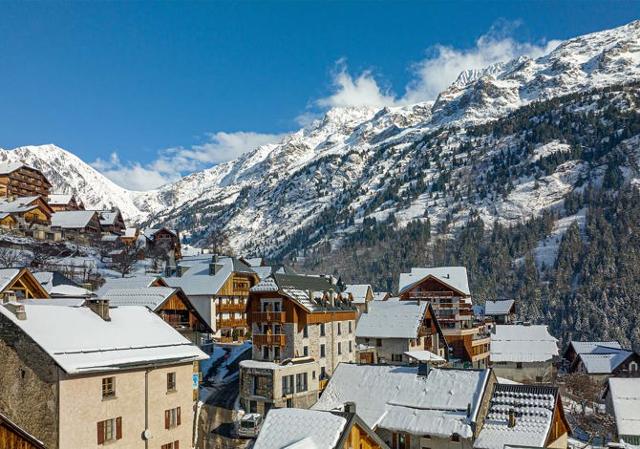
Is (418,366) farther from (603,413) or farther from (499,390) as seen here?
(603,413)

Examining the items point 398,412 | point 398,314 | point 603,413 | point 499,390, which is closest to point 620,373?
point 603,413

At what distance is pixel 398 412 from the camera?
4338 cm

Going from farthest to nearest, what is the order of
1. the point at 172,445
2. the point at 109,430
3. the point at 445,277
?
the point at 445,277
the point at 172,445
the point at 109,430

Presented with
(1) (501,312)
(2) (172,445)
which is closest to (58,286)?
(2) (172,445)

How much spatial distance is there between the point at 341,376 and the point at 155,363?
62.5 feet

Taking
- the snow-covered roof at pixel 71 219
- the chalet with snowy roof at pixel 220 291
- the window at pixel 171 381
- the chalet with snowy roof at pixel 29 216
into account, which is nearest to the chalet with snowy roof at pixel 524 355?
the chalet with snowy roof at pixel 220 291

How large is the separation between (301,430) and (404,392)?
1793 centimetres

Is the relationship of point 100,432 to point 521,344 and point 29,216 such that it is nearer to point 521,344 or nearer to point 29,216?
point 521,344

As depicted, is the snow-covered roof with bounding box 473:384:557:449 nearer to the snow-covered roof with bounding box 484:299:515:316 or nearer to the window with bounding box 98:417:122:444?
the window with bounding box 98:417:122:444

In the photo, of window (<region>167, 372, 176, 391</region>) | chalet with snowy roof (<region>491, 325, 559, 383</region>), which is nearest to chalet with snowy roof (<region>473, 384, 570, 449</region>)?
window (<region>167, 372, 176, 391</region>)

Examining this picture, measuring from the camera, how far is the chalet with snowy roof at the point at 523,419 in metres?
39.7

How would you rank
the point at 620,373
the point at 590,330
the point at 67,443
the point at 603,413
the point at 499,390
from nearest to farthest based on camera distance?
the point at 67,443
the point at 499,390
the point at 603,413
the point at 620,373
the point at 590,330

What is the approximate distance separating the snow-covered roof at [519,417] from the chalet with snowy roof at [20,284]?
38.0 meters

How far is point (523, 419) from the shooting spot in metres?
41.5
